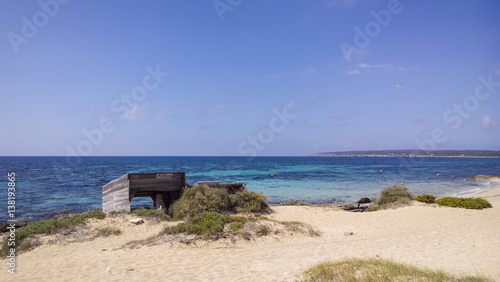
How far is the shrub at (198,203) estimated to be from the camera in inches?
546

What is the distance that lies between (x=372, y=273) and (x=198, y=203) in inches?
364

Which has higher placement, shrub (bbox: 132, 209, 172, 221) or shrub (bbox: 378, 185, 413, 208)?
shrub (bbox: 132, 209, 172, 221)

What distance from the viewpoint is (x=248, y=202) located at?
16.2m

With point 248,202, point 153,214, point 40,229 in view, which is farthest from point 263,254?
point 40,229

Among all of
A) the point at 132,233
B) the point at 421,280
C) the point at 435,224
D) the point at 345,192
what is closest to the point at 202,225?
the point at 132,233

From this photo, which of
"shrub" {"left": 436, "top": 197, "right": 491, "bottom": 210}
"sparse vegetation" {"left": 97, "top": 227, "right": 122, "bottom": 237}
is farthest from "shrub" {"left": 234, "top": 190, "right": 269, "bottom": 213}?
"shrub" {"left": 436, "top": 197, "right": 491, "bottom": 210}

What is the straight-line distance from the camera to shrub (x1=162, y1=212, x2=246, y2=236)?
35.0ft

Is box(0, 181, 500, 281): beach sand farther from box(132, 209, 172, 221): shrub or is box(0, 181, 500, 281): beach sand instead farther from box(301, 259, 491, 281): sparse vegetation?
box(132, 209, 172, 221): shrub

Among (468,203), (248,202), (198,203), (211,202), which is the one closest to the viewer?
(198,203)

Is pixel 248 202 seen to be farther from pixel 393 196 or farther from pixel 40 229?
pixel 393 196

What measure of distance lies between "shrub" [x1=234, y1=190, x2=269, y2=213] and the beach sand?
399 cm

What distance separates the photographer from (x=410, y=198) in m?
20.0

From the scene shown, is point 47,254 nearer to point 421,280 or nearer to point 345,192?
point 421,280

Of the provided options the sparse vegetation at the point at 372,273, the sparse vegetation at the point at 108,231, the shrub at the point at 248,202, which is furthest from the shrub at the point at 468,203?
the sparse vegetation at the point at 108,231
